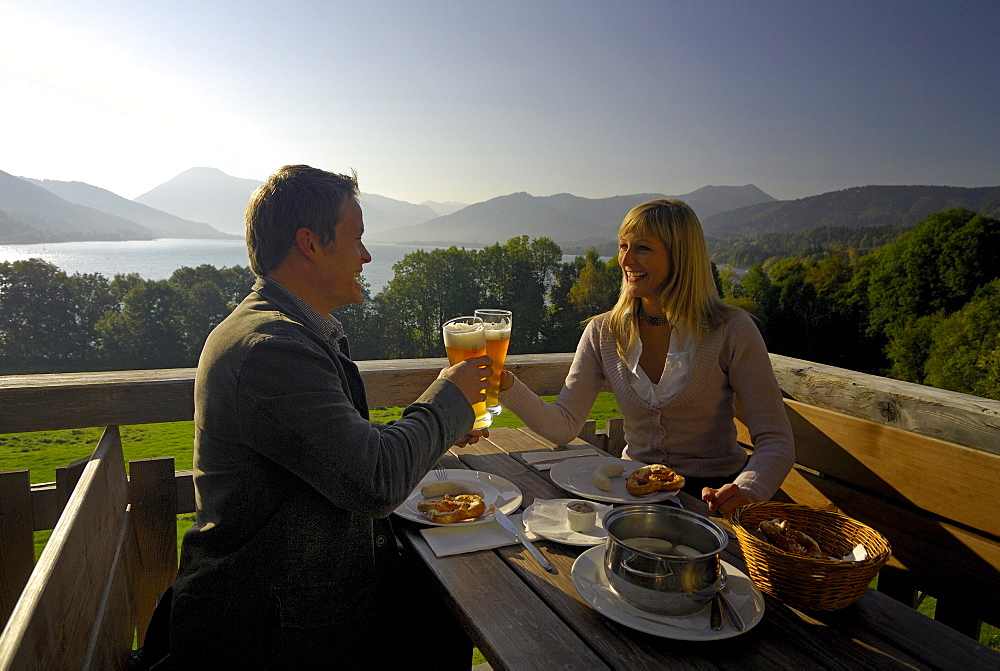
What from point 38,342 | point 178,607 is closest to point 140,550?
point 178,607

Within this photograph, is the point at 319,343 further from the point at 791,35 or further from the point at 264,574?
the point at 791,35

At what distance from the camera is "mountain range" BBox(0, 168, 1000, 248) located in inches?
412

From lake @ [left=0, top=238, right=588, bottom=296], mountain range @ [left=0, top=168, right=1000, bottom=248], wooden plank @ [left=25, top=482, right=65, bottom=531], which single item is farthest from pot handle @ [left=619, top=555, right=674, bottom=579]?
mountain range @ [left=0, top=168, right=1000, bottom=248]

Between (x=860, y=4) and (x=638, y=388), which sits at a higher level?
(x=860, y=4)

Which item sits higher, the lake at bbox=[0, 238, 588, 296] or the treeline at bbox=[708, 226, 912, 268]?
the treeline at bbox=[708, 226, 912, 268]

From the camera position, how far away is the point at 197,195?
19922 millimetres

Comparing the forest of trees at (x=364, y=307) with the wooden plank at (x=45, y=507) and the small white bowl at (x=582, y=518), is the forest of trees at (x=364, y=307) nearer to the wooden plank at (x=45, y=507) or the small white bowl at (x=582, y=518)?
the wooden plank at (x=45, y=507)

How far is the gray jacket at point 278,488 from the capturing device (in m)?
1.11

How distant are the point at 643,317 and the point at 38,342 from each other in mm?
5859

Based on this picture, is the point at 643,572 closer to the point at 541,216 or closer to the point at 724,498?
the point at 724,498

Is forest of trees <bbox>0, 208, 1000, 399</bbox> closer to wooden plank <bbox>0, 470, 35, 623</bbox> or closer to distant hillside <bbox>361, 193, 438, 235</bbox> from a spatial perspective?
wooden plank <bbox>0, 470, 35, 623</bbox>

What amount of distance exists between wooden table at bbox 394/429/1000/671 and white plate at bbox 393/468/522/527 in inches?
7.6

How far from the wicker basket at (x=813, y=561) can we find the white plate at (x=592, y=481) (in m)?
0.36

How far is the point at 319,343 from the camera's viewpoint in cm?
130
